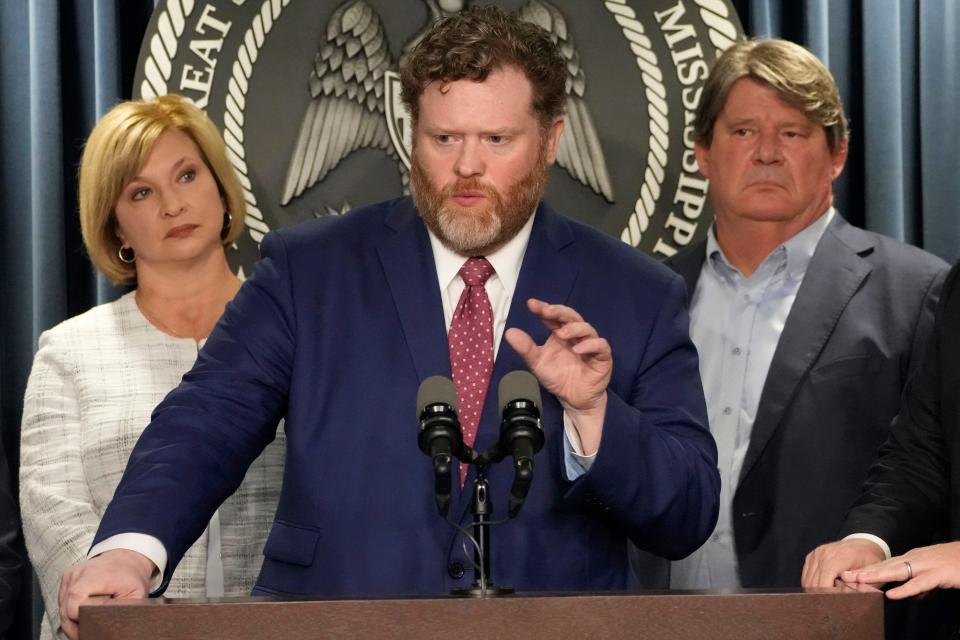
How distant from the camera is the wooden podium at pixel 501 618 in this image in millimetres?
1806

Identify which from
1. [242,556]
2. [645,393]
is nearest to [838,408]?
[645,393]

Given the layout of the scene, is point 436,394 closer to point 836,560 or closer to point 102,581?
point 102,581

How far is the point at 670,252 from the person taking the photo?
4.11m

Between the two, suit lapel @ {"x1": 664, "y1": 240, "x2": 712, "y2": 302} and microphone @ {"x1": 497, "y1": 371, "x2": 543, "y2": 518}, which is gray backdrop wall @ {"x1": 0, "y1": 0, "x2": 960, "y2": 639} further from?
microphone @ {"x1": 497, "y1": 371, "x2": 543, "y2": 518}

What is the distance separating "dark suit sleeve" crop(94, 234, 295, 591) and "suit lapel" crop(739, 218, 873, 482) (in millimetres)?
1415

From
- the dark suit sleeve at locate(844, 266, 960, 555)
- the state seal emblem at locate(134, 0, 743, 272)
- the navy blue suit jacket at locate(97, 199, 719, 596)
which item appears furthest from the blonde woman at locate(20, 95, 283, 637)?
the dark suit sleeve at locate(844, 266, 960, 555)

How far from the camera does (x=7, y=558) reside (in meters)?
3.26

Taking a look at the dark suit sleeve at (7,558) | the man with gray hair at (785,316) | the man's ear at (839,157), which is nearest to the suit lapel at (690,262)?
the man with gray hair at (785,316)

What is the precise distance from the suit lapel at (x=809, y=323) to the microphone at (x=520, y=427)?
5.55ft

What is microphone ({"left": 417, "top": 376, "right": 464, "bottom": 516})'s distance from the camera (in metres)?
1.90

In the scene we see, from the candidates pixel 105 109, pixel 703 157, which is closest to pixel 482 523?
pixel 703 157

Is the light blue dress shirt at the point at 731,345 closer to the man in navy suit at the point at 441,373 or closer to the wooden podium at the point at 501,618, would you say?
the man in navy suit at the point at 441,373

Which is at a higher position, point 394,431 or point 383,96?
point 383,96

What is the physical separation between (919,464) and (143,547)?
1.43 metres
